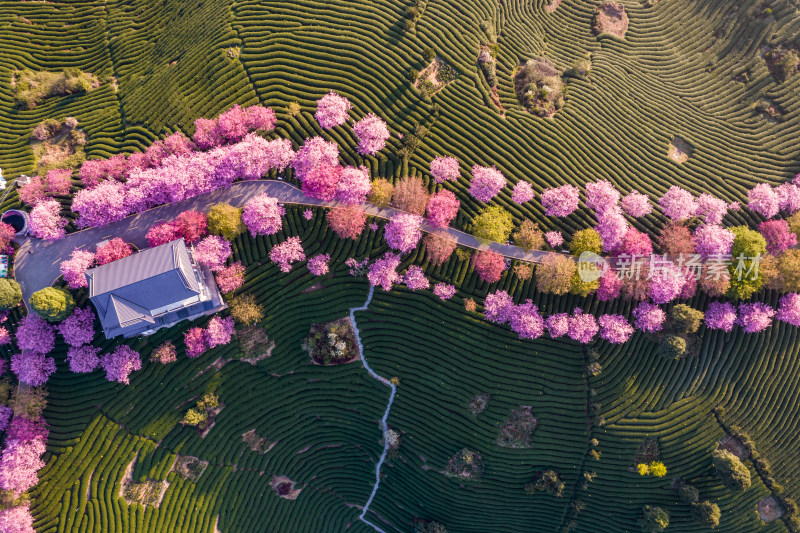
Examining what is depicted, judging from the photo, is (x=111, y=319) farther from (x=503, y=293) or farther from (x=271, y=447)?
(x=503, y=293)

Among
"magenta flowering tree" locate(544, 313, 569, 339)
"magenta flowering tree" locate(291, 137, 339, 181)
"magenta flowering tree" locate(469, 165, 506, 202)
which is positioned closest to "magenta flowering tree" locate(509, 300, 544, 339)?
"magenta flowering tree" locate(544, 313, 569, 339)

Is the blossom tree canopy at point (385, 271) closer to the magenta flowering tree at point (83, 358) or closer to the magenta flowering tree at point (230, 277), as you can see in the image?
the magenta flowering tree at point (230, 277)

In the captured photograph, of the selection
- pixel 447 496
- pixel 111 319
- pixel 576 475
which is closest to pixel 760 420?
pixel 576 475

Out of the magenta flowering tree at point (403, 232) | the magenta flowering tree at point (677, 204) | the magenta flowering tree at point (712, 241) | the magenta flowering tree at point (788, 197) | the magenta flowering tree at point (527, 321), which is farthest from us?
the magenta flowering tree at point (788, 197)

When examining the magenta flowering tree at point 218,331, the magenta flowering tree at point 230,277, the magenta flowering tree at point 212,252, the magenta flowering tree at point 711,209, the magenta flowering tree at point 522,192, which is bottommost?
the magenta flowering tree at point 218,331

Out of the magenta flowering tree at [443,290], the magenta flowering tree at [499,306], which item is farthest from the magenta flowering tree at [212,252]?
the magenta flowering tree at [499,306]

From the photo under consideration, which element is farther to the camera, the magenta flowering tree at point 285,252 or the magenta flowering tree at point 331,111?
the magenta flowering tree at point 331,111
